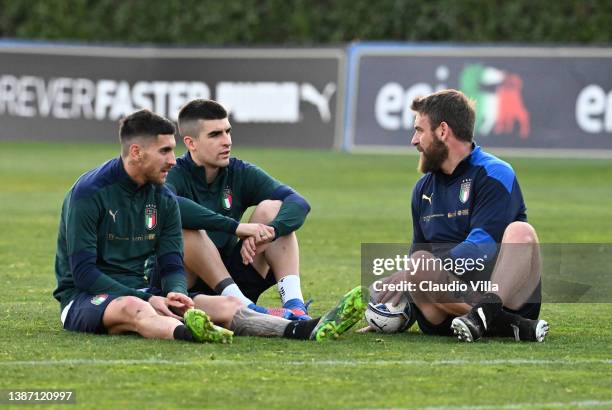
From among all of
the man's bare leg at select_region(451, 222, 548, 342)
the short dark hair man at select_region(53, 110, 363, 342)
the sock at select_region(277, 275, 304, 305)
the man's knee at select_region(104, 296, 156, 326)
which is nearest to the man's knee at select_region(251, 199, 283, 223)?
the sock at select_region(277, 275, 304, 305)

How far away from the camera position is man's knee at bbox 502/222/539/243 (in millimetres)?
7836

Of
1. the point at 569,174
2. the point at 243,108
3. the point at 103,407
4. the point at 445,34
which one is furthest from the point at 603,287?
the point at 445,34

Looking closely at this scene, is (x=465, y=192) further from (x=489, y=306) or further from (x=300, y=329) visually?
(x=300, y=329)

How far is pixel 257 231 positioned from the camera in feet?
28.5

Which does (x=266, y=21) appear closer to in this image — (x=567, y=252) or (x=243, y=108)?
(x=243, y=108)

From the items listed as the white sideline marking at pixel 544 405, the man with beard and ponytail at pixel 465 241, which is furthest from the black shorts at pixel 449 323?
the white sideline marking at pixel 544 405

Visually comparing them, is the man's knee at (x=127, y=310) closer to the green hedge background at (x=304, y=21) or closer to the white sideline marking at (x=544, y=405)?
the white sideline marking at (x=544, y=405)

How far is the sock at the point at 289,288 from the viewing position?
28.7ft

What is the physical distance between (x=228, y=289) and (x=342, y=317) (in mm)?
1058

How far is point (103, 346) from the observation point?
7602 mm

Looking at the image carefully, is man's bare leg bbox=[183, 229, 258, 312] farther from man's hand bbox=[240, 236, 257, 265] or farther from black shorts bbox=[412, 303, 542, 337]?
black shorts bbox=[412, 303, 542, 337]

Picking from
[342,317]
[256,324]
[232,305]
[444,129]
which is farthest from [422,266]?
[232,305]

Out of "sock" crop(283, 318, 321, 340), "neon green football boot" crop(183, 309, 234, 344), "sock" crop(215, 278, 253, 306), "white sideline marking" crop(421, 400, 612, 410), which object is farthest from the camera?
"sock" crop(215, 278, 253, 306)

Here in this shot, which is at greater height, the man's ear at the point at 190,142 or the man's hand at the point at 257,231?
the man's ear at the point at 190,142
